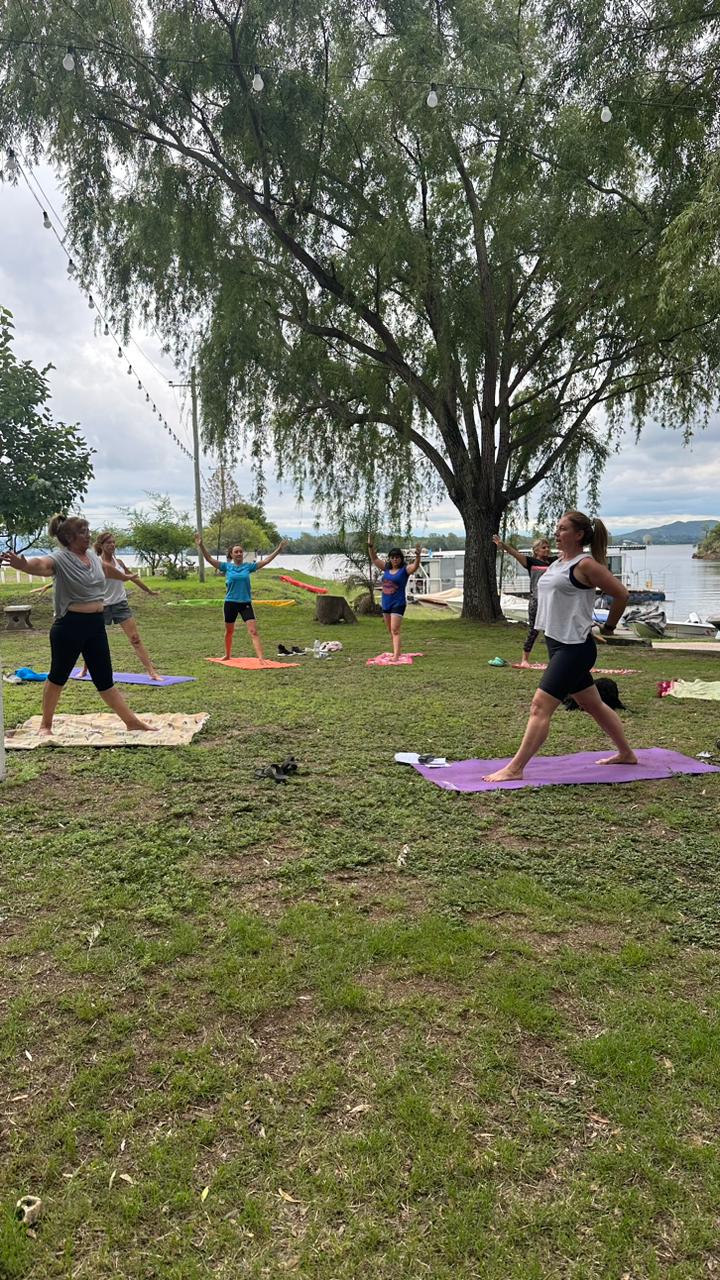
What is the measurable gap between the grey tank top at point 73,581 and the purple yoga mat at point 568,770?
2.82 meters

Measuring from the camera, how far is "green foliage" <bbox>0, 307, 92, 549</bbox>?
1688 centimetres

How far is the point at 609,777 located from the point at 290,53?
537 inches

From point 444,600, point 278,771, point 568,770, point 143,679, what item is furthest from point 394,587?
point 444,600

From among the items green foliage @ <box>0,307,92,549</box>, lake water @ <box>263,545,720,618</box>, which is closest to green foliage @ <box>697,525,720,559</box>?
lake water @ <box>263,545,720,618</box>

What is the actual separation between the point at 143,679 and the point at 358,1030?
7356mm

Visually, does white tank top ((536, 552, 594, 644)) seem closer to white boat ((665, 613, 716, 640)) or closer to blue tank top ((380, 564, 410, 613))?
blue tank top ((380, 564, 410, 613))

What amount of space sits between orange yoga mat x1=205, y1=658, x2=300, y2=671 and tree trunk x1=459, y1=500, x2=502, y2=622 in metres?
7.92

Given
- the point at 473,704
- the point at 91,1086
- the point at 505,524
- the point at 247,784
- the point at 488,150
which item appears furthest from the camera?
the point at 505,524

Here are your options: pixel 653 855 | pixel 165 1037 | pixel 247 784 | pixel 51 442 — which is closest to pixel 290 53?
pixel 51 442

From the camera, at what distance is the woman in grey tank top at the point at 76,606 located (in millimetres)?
5719

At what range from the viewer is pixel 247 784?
514cm

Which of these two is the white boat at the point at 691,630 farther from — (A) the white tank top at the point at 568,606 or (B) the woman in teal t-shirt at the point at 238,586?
(A) the white tank top at the point at 568,606

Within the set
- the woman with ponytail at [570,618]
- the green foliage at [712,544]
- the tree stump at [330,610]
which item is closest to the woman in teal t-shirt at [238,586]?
the woman with ponytail at [570,618]

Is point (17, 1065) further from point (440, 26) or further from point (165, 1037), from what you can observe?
point (440, 26)
